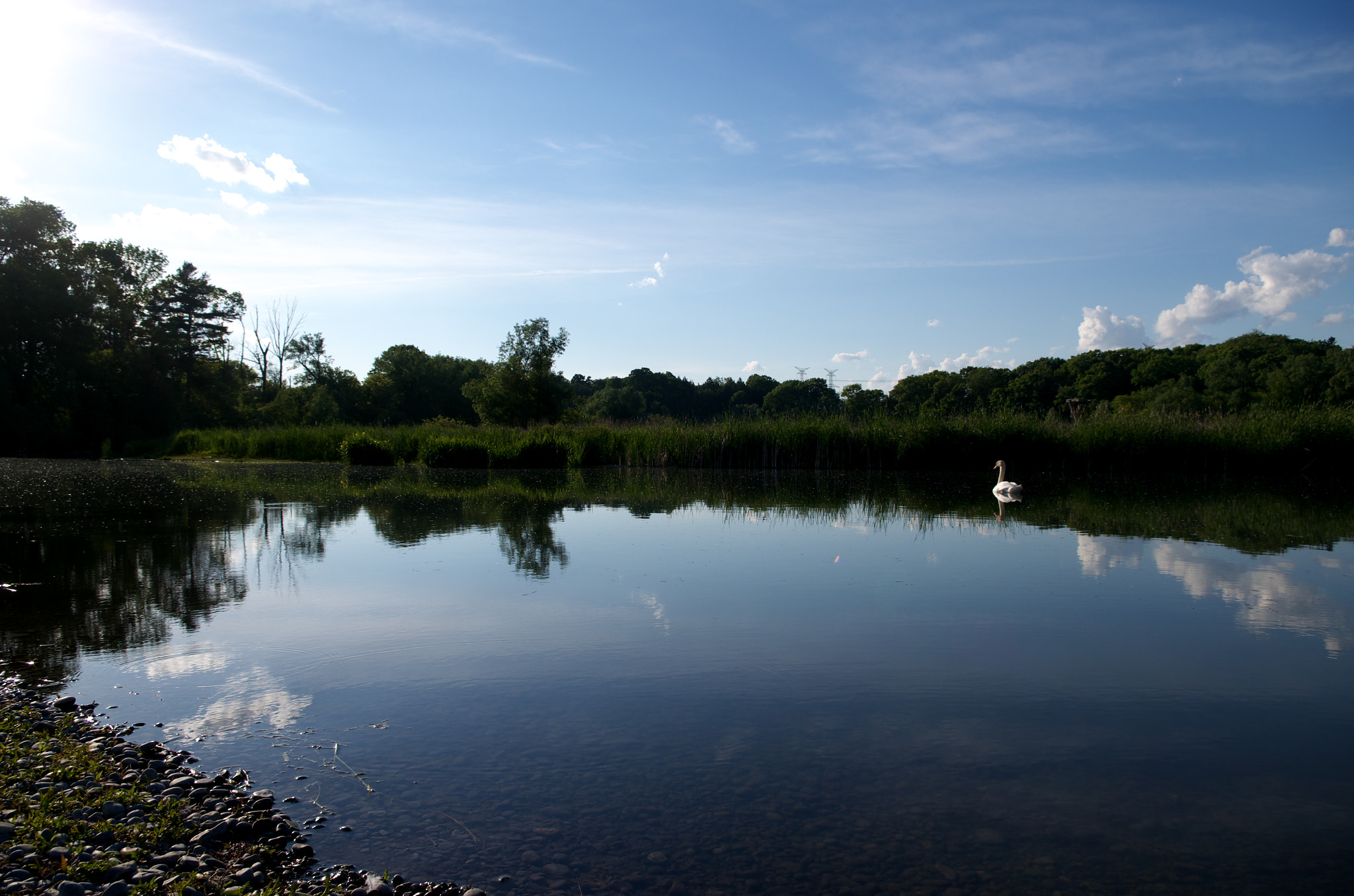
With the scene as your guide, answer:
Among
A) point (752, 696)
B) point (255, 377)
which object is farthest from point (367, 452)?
point (255, 377)

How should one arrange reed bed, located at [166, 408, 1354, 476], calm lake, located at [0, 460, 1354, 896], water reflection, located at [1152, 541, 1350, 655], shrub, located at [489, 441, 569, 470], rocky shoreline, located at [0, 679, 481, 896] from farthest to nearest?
shrub, located at [489, 441, 569, 470] → reed bed, located at [166, 408, 1354, 476] → water reflection, located at [1152, 541, 1350, 655] → calm lake, located at [0, 460, 1354, 896] → rocky shoreline, located at [0, 679, 481, 896]

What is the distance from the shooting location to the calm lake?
6.75 ft

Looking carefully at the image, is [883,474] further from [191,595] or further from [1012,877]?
→ [1012,877]

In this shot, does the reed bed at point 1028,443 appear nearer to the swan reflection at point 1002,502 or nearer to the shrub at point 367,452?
the swan reflection at point 1002,502

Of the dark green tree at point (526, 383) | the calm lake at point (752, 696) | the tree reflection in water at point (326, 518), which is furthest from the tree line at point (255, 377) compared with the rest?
the calm lake at point (752, 696)

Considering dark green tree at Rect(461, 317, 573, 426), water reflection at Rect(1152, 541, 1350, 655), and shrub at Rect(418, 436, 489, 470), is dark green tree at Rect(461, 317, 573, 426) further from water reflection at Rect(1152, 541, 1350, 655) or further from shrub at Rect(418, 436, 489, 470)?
water reflection at Rect(1152, 541, 1350, 655)

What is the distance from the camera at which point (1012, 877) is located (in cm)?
194

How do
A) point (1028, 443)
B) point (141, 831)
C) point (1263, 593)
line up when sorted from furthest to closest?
point (1028, 443), point (1263, 593), point (141, 831)

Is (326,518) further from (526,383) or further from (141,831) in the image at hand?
(526,383)

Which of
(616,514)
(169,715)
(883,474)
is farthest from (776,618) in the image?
(883,474)

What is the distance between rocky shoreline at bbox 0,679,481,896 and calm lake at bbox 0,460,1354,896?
0.36ft

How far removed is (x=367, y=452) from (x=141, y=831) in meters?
22.2

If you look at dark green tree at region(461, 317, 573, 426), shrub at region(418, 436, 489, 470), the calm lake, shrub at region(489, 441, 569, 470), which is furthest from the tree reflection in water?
dark green tree at region(461, 317, 573, 426)

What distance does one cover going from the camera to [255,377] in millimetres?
48531
